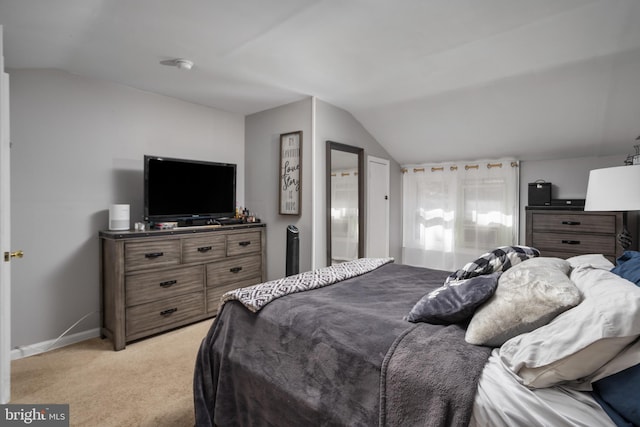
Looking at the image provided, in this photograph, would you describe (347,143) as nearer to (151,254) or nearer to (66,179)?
(151,254)

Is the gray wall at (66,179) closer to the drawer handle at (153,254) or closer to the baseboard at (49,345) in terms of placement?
the baseboard at (49,345)

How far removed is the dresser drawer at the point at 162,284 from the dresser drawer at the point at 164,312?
0.06 metres

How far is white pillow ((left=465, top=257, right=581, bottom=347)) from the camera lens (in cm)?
107

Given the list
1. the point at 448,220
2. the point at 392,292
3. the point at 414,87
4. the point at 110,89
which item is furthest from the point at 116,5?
the point at 448,220

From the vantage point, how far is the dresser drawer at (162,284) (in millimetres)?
2770

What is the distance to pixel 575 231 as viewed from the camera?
3525 millimetres

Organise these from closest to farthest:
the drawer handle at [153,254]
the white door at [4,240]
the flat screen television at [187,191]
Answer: the white door at [4,240], the drawer handle at [153,254], the flat screen television at [187,191]

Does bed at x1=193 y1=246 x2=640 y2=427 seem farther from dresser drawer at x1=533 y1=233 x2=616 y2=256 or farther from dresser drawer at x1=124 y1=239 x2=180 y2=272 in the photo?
dresser drawer at x1=533 y1=233 x2=616 y2=256

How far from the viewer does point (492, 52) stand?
2521mm

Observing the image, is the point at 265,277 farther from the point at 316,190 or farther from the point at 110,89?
the point at 110,89

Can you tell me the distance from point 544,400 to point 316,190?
2.85m

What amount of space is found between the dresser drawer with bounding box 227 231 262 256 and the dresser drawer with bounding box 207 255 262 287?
0.27 ft

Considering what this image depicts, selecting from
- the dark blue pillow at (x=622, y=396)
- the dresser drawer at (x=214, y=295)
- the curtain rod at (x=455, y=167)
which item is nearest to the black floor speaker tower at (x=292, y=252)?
the dresser drawer at (x=214, y=295)

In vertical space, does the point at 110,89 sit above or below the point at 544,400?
above
